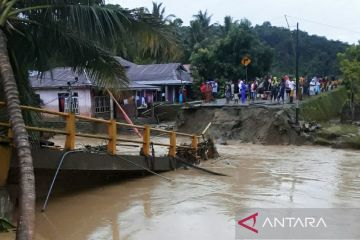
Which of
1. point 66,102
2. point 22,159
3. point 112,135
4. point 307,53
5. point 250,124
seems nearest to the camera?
point 22,159

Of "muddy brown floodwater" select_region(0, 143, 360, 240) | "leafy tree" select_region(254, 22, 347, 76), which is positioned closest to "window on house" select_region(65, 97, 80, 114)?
"muddy brown floodwater" select_region(0, 143, 360, 240)

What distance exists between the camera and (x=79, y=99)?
34.9m

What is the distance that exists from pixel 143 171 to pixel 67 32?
5.36 m

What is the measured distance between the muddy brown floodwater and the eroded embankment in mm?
9450

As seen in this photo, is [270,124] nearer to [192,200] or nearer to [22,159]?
[192,200]

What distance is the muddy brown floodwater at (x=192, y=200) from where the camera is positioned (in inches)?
347

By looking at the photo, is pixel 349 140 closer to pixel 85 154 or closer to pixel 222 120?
pixel 222 120

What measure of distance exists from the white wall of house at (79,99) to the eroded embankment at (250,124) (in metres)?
7.86

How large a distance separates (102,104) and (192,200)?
26.0 metres

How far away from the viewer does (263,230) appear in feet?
27.6

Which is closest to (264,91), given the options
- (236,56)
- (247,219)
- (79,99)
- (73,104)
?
(236,56)

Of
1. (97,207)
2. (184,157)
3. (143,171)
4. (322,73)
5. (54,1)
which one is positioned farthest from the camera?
(322,73)

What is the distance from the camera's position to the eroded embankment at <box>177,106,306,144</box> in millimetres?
27953

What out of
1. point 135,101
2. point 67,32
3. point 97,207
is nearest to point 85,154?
point 97,207
